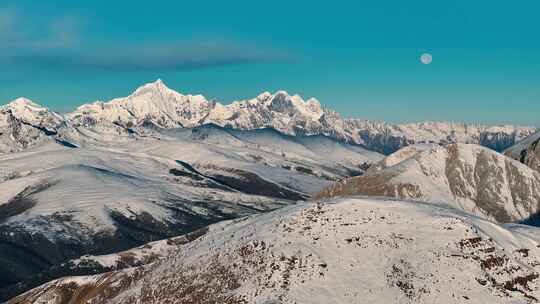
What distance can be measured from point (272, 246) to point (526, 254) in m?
41.4

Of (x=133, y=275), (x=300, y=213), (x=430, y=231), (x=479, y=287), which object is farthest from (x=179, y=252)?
(x=479, y=287)

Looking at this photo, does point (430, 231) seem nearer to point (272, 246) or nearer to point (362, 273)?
point (362, 273)

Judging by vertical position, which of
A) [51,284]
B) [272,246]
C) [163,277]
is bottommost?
[51,284]

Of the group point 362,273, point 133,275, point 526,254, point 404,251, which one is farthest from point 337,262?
point 133,275

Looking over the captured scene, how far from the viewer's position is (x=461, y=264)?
103 metres

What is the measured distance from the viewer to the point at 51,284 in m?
168

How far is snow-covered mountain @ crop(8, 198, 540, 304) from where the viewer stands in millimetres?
97750

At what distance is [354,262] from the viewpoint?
105 meters

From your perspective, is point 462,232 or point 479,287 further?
point 462,232

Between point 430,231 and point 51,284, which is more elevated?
point 430,231

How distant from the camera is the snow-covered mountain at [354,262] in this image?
97.8 metres

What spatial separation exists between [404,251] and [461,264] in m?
8.84

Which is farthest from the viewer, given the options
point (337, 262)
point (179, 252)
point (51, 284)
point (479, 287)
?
point (51, 284)

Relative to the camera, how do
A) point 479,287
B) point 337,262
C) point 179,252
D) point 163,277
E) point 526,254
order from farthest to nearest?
point 179,252
point 163,277
point 526,254
point 337,262
point 479,287
